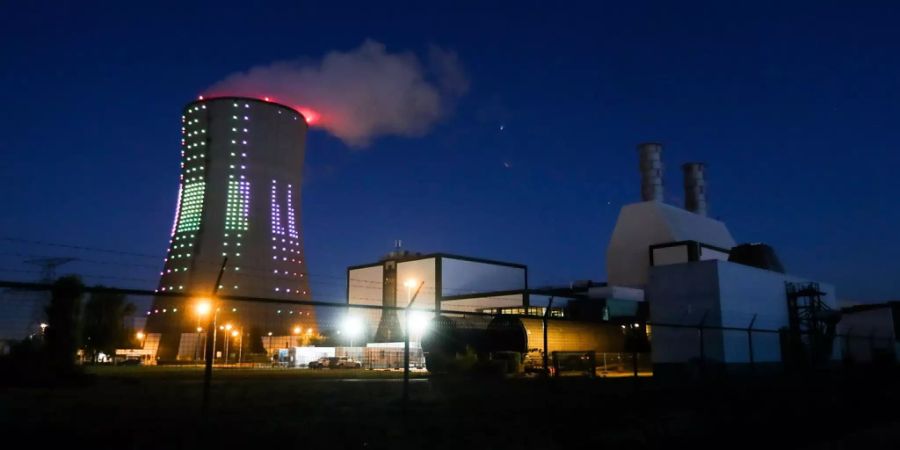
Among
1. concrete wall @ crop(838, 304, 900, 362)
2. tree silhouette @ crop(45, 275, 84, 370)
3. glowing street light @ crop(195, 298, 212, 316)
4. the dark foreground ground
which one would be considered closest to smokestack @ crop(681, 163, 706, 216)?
concrete wall @ crop(838, 304, 900, 362)

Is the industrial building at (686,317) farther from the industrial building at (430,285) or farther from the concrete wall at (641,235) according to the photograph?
Answer: the industrial building at (430,285)

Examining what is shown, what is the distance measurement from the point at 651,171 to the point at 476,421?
2226 inches

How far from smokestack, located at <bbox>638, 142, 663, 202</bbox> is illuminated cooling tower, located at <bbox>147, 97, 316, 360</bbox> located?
142ft

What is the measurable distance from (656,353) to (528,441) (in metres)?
24.1

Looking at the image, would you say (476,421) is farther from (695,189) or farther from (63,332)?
(695,189)

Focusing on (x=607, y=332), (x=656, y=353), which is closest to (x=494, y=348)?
(x=656, y=353)

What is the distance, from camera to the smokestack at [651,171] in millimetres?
62219

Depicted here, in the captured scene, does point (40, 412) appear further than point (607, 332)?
No

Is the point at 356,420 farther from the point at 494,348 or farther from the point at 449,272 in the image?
the point at 449,272

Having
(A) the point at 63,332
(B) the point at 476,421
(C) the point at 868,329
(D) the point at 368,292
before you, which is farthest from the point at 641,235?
(B) the point at 476,421

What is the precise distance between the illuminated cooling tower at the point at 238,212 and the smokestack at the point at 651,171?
43161 mm

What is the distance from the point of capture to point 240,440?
7531 mm

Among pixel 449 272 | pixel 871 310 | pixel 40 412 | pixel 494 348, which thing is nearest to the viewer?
pixel 40 412

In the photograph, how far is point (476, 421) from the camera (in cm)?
975
